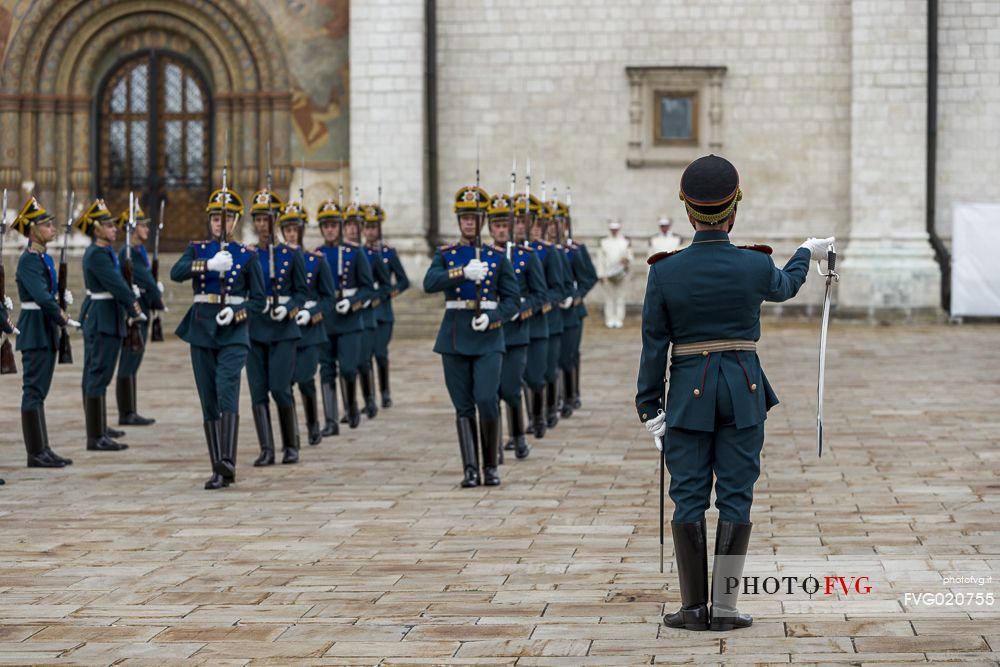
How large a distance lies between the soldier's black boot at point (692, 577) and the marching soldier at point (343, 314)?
283 inches

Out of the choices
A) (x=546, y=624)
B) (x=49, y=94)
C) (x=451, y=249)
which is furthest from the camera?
(x=49, y=94)

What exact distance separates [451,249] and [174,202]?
1696cm

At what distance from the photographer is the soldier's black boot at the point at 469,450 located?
9.59m

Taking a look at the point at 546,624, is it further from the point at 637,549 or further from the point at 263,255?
the point at 263,255

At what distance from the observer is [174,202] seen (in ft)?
86.1

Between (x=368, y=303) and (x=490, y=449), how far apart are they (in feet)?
12.7

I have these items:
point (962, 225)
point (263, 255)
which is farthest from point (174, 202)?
point (263, 255)

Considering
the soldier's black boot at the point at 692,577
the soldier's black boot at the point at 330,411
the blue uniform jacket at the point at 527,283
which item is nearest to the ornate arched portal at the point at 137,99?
the soldier's black boot at the point at 330,411

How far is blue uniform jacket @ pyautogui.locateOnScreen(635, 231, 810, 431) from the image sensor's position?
19.2 ft

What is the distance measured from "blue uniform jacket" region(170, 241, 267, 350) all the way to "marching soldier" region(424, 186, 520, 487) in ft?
3.66

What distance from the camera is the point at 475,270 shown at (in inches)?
386

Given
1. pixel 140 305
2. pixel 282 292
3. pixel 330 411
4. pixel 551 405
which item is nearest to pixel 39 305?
pixel 282 292

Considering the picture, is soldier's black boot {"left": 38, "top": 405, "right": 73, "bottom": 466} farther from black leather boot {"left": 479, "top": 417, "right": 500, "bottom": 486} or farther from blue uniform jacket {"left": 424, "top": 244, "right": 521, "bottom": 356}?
black leather boot {"left": 479, "top": 417, "right": 500, "bottom": 486}

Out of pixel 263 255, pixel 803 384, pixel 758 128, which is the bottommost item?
pixel 803 384
